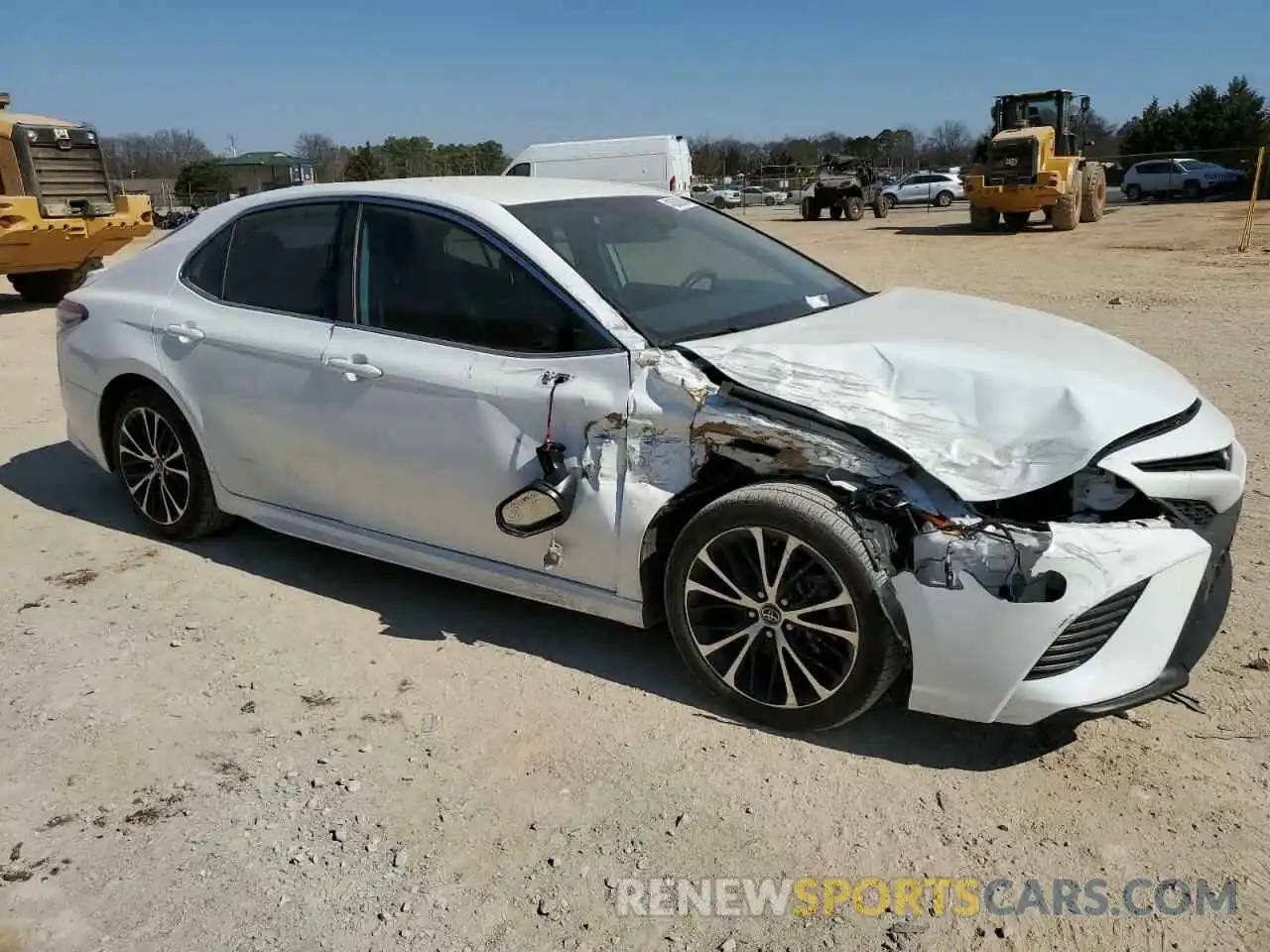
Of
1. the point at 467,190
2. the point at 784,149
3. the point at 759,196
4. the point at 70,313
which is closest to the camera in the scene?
the point at 467,190

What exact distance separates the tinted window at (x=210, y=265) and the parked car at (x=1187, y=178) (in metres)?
38.7

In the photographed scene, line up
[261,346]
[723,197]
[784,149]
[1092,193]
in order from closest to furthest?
[261,346], [1092,193], [723,197], [784,149]

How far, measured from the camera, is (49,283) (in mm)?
14906

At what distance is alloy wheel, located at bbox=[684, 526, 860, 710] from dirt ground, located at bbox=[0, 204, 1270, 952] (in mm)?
202

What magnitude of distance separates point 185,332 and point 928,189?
44.5 meters

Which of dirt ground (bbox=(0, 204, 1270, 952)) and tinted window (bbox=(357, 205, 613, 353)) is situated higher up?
tinted window (bbox=(357, 205, 613, 353))

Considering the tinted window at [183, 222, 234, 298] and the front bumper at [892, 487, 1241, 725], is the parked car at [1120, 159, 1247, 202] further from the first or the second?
the front bumper at [892, 487, 1241, 725]

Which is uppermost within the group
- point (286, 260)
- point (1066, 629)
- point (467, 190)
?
point (467, 190)

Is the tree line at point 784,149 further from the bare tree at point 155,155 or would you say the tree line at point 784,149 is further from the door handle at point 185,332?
the door handle at point 185,332

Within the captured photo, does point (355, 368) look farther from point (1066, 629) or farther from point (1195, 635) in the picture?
point (1195, 635)

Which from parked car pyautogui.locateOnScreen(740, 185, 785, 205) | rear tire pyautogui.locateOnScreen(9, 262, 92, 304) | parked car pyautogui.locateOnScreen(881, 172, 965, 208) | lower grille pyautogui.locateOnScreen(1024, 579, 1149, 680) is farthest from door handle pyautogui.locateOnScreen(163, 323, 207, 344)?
parked car pyautogui.locateOnScreen(740, 185, 785, 205)

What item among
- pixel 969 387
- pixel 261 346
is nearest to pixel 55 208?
→ pixel 261 346

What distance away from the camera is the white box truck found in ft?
64.8

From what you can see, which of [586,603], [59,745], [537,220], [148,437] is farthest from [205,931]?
[148,437]
